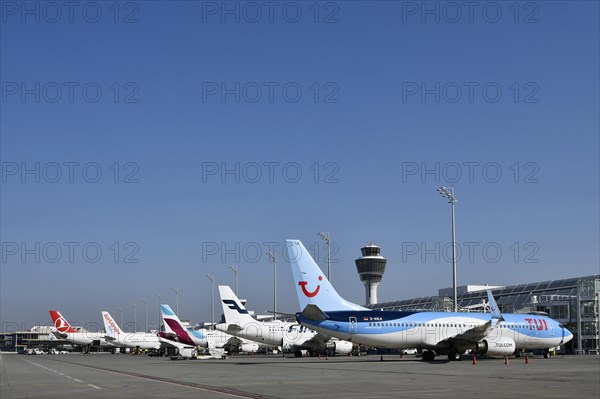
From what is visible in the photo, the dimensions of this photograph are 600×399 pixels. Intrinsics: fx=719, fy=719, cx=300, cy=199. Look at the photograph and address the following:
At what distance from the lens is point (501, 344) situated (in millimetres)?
60781

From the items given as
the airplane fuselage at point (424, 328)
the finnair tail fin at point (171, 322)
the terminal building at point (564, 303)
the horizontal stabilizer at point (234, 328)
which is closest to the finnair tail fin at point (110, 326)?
the finnair tail fin at point (171, 322)

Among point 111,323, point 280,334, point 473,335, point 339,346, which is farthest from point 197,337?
point 111,323

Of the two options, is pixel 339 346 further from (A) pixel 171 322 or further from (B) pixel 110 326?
(B) pixel 110 326

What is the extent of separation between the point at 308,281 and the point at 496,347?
17504 mm

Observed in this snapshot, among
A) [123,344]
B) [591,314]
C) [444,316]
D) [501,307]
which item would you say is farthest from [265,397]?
[123,344]

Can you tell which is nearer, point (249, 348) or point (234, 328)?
point (234, 328)

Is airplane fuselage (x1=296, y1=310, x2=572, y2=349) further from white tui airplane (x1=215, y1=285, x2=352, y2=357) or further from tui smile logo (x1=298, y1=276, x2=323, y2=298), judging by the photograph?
white tui airplane (x1=215, y1=285, x2=352, y2=357)

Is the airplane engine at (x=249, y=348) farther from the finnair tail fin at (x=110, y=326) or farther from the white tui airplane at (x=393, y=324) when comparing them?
the finnair tail fin at (x=110, y=326)

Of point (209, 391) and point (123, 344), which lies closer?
point (209, 391)

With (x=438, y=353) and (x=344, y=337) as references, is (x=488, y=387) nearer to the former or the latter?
(x=344, y=337)

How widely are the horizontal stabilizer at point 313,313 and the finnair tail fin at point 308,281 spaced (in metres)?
1.06

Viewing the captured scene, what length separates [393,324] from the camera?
191ft

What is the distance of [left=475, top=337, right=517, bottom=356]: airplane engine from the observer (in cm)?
6025

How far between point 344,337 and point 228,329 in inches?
976
